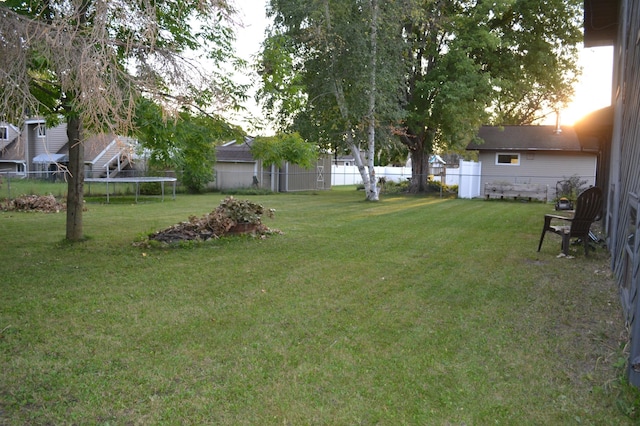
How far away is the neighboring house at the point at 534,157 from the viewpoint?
23.8 metres

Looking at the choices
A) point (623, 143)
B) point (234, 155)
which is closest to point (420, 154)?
point (234, 155)

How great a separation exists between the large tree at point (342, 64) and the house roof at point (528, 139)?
22.5ft

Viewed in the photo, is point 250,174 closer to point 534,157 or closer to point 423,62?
point 423,62

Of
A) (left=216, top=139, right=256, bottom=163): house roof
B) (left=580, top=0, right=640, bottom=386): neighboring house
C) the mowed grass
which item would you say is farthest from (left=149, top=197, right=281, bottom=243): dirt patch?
(left=216, top=139, right=256, bottom=163): house roof

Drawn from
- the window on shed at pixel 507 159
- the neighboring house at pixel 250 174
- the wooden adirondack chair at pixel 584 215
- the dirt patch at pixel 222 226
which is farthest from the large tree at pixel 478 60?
the wooden adirondack chair at pixel 584 215

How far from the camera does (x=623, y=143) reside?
287 inches

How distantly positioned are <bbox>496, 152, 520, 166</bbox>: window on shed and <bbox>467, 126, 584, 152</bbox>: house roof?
1.43 ft

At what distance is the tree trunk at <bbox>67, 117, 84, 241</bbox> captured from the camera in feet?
28.9

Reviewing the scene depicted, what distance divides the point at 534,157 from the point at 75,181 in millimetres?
21809

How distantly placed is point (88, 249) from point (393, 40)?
1511cm

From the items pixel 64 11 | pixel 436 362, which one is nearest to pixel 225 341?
pixel 436 362

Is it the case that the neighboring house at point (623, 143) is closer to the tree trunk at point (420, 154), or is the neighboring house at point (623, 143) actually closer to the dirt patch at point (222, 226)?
the dirt patch at point (222, 226)

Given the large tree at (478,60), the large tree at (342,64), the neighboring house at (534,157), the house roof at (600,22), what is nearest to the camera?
the house roof at (600,22)

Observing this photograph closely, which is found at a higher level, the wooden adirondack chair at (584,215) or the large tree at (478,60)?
the large tree at (478,60)
